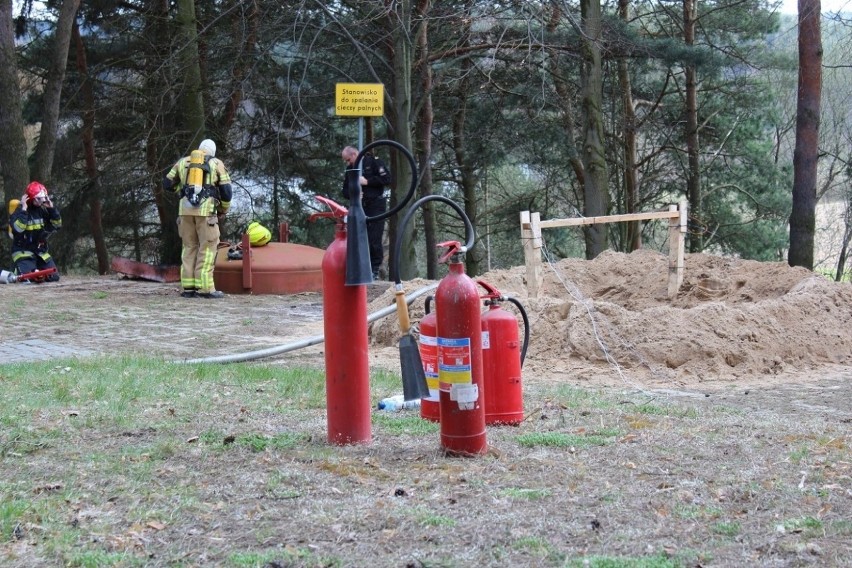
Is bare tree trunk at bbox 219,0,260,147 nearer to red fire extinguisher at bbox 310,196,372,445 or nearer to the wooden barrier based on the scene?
the wooden barrier

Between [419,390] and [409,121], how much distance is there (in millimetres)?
13290

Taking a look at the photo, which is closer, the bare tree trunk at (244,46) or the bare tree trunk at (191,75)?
the bare tree trunk at (244,46)

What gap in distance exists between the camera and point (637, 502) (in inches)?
157

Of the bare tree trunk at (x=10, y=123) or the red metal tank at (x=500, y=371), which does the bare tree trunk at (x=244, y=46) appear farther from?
the red metal tank at (x=500, y=371)

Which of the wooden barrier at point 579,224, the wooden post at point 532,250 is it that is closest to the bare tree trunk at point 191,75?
the wooden barrier at point 579,224

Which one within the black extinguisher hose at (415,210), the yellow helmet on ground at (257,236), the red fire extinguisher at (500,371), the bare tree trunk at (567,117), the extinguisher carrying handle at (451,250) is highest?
the bare tree trunk at (567,117)

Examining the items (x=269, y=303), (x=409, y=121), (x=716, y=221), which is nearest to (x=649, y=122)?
(x=716, y=221)

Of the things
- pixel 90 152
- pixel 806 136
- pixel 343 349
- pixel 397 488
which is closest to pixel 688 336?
pixel 343 349

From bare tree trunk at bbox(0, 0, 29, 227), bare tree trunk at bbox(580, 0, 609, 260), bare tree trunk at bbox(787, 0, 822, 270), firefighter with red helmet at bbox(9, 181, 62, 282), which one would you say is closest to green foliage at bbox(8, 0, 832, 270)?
bare tree trunk at bbox(580, 0, 609, 260)

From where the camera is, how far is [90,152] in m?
24.0

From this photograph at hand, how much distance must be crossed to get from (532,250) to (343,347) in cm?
704

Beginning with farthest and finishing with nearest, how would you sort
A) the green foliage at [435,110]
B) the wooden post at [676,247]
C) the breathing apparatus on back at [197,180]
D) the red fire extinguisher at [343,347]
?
1. the green foliage at [435,110]
2. the breathing apparatus on back at [197,180]
3. the wooden post at [676,247]
4. the red fire extinguisher at [343,347]

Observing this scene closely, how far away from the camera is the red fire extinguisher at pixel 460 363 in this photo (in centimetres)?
456

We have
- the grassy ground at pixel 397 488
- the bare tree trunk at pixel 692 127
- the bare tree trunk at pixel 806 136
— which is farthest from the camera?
the bare tree trunk at pixel 692 127
